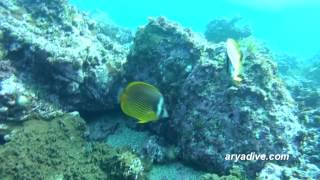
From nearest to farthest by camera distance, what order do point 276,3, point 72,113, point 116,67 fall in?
1. point 72,113
2. point 116,67
3. point 276,3

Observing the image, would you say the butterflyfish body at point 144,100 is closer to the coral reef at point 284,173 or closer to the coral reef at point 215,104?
the coral reef at point 215,104

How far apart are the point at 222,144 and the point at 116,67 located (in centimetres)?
279

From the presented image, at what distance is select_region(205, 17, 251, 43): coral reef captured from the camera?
55.7 feet

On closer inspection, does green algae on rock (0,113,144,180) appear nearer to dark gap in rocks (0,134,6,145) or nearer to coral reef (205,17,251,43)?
dark gap in rocks (0,134,6,145)

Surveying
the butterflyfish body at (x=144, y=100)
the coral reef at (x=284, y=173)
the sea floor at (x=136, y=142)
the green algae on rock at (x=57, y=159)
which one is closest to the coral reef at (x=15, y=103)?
the green algae on rock at (x=57, y=159)

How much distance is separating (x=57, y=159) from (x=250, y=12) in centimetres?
7255

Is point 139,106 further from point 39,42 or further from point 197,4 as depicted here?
point 197,4

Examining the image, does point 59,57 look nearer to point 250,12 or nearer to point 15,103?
point 15,103

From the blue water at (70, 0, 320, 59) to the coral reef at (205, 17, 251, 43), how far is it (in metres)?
47.2

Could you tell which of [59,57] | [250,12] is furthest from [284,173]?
[250,12]

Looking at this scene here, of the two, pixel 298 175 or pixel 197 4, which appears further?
pixel 197 4

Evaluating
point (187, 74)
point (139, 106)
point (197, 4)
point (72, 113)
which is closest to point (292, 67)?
point (187, 74)

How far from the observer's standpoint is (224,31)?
56.2ft

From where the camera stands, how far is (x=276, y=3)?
66.6 meters
